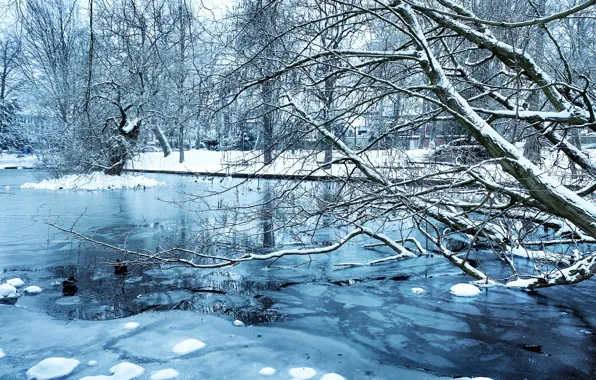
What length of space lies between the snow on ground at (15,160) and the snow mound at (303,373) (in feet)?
108

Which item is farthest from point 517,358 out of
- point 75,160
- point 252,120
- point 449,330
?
point 75,160

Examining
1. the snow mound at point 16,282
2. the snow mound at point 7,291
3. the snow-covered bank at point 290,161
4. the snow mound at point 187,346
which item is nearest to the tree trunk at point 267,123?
the snow-covered bank at point 290,161

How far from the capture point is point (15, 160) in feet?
125

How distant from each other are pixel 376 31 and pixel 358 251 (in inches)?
173

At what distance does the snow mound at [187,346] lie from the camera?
4.66 m

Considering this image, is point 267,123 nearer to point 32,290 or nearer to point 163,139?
point 32,290

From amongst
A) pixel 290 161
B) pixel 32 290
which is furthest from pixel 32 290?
pixel 290 161

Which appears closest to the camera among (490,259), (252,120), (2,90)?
(252,120)

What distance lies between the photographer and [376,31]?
6668mm

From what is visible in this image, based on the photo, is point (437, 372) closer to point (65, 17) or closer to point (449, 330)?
point (449, 330)

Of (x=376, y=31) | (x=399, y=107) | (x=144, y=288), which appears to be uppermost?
(x=376, y=31)

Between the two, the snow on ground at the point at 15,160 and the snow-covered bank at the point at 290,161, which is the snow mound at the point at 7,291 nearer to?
the snow-covered bank at the point at 290,161

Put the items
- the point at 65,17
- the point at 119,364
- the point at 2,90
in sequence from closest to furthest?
the point at 65,17 → the point at 119,364 → the point at 2,90

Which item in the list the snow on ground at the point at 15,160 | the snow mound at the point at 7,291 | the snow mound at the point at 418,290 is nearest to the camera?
the snow mound at the point at 7,291
